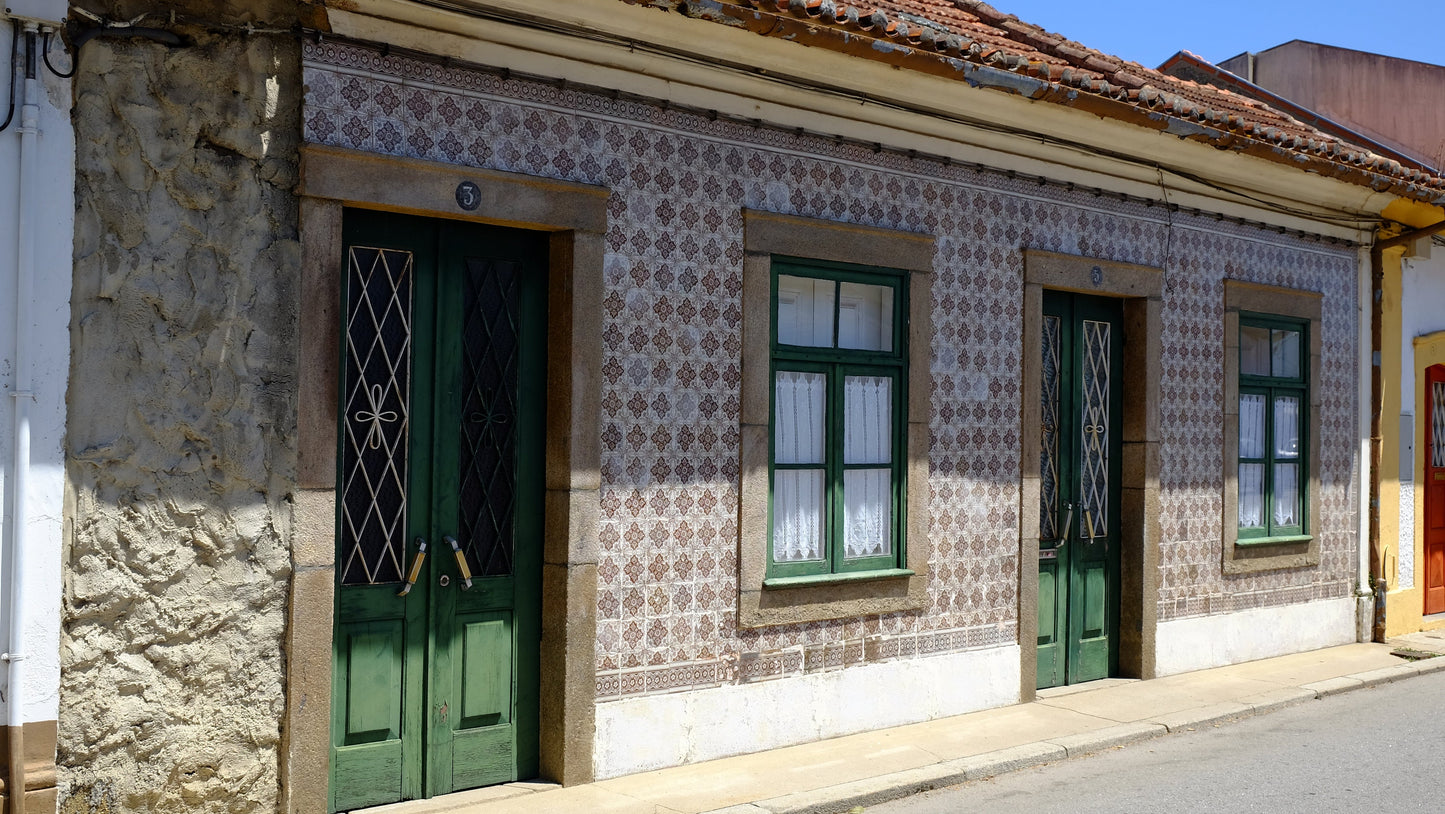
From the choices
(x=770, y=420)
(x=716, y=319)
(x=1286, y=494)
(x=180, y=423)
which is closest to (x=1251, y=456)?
(x=1286, y=494)

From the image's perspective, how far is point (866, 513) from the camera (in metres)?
7.00

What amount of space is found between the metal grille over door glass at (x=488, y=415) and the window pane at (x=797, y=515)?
5.09 feet

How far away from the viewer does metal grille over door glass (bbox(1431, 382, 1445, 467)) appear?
1112 cm

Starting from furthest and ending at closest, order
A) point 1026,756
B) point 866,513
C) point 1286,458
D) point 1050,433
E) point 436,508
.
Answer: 1. point 1286,458
2. point 1050,433
3. point 866,513
4. point 1026,756
5. point 436,508

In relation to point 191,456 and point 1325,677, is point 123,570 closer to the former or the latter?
point 191,456

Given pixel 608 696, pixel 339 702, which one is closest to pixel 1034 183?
pixel 608 696

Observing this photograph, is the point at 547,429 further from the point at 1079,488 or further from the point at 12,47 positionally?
the point at 1079,488

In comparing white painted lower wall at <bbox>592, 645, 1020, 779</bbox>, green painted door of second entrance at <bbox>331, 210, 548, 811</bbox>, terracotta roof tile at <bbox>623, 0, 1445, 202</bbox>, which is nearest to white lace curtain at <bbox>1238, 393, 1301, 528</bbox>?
terracotta roof tile at <bbox>623, 0, 1445, 202</bbox>

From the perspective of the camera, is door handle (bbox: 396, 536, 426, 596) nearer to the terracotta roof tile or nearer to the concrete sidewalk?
the concrete sidewalk

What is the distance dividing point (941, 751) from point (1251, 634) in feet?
13.1

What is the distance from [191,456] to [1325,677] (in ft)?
24.8

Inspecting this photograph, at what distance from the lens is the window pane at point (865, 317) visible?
6.92 metres

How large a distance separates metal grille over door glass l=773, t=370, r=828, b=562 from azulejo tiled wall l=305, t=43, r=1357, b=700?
0.37m

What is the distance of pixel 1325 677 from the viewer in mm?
8711
